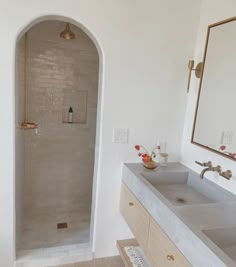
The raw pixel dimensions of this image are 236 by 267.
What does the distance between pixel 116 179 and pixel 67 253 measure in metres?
0.85

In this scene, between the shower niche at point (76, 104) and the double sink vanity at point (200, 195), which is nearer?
the double sink vanity at point (200, 195)

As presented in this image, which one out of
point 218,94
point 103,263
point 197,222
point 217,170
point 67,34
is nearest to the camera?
point 197,222

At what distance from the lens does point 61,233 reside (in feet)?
8.14

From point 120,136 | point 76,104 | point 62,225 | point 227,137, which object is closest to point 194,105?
point 227,137

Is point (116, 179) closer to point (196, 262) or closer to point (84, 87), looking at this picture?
point (196, 262)

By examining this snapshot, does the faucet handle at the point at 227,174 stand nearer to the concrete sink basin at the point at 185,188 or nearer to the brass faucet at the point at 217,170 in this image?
the brass faucet at the point at 217,170

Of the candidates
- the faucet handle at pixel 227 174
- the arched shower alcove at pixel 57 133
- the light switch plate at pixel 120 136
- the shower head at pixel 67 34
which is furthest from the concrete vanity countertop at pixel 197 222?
the shower head at pixel 67 34

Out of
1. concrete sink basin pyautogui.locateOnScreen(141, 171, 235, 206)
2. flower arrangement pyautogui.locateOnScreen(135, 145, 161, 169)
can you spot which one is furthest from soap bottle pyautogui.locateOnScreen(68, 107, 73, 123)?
concrete sink basin pyautogui.locateOnScreen(141, 171, 235, 206)

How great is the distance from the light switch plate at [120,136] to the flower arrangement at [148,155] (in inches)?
4.7

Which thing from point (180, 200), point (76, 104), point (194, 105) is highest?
point (194, 105)

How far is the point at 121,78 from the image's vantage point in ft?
6.21

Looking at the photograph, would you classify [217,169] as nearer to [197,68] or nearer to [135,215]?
[135,215]

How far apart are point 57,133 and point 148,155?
131 centimetres

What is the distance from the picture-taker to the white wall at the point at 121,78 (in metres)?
1.67
